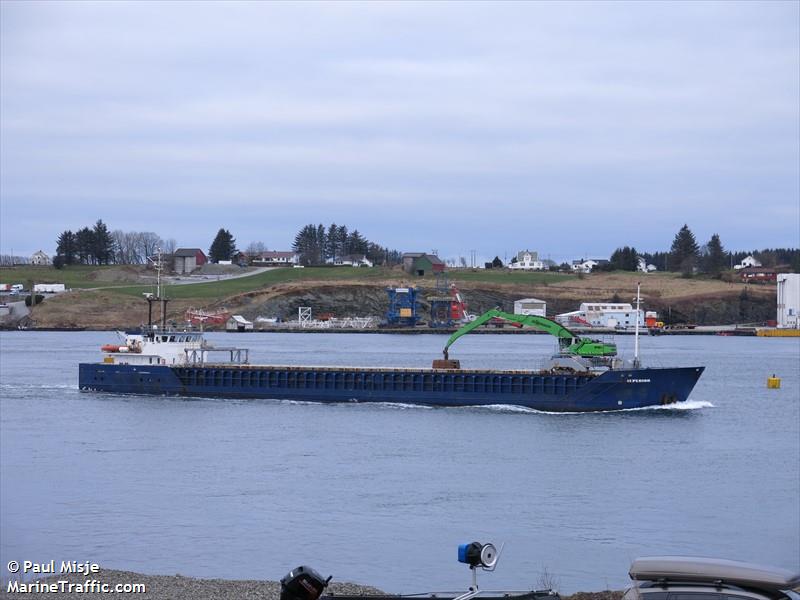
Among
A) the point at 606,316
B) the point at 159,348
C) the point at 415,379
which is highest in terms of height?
the point at 606,316

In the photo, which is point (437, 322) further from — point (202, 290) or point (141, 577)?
point (141, 577)

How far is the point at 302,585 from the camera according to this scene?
8.90 m

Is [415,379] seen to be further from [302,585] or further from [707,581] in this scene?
[707,581]

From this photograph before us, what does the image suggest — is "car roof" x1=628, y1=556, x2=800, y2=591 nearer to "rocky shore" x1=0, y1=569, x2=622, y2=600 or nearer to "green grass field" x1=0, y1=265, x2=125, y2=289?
"rocky shore" x1=0, y1=569, x2=622, y2=600

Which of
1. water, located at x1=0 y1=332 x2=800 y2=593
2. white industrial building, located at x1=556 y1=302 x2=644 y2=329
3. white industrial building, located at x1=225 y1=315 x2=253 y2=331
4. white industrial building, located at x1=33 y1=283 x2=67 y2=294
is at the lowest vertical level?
water, located at x1=0 y1=332 x2=800 y2=593

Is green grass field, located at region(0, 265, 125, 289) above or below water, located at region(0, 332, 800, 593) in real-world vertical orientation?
above

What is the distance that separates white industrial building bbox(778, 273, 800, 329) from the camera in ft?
532

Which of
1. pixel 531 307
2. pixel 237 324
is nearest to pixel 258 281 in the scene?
pixel 237 324

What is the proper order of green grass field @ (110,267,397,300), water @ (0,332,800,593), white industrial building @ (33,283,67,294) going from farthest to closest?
white industrial building @ (33,283,67,294) → green grass field @ (110,267,397,300) → water @ (0,332,800,593)

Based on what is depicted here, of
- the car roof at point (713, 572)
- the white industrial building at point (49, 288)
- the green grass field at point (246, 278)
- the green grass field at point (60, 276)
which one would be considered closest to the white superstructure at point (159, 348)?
the car roof at point (713, 572)

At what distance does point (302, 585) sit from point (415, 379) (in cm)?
4764

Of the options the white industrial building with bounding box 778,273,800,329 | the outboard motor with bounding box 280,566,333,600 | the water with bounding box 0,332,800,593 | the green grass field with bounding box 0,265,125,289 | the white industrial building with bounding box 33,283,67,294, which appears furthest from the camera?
the green grass field with bounding box 0,265,125,289

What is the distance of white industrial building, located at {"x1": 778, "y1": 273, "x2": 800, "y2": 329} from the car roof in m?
164

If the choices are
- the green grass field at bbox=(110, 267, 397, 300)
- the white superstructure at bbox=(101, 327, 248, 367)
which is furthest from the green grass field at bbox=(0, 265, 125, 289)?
the white superstructure at bbox=(101, 327, 248, 367)
